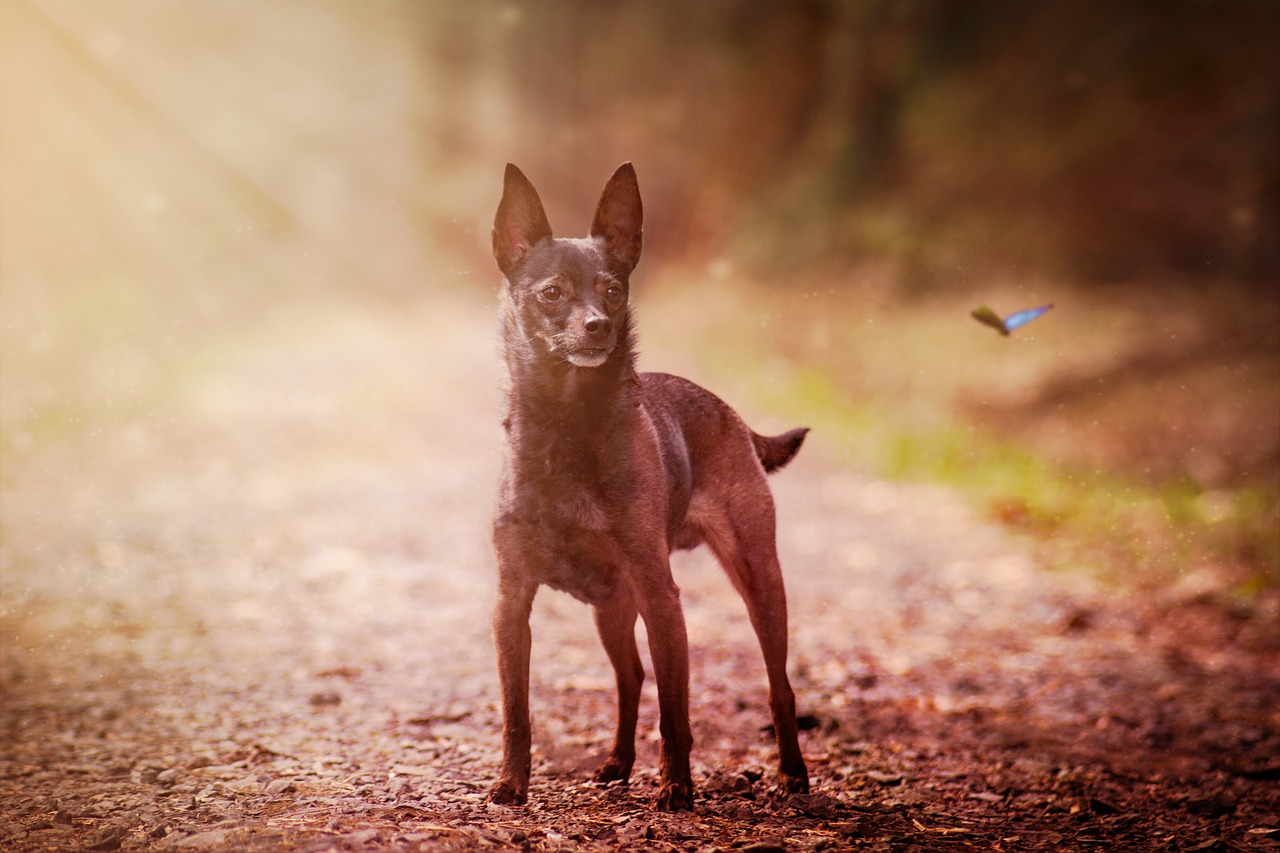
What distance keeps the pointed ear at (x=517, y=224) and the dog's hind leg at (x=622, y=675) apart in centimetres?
157

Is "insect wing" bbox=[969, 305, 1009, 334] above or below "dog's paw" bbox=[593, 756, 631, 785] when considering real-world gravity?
above

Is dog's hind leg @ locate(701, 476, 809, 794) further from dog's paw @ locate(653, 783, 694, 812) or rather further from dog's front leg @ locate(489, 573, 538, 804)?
dog's front leg @ locate(489, 573, 538, 804)

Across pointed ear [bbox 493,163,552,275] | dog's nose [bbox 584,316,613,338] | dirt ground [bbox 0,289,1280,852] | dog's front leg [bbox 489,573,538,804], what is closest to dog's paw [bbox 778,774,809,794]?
dirt ground [bbox 0,289,1280,852]

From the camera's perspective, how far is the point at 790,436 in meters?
5.25

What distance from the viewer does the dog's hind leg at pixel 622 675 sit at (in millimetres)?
4758

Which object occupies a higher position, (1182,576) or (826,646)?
(1182,576)

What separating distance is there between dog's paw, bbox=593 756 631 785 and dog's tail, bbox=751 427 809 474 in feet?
4.88

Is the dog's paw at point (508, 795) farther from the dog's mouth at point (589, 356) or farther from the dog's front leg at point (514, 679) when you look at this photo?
the dog's mouth at point (589, 356)

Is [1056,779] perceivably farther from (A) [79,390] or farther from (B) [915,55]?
(B) [915,55]

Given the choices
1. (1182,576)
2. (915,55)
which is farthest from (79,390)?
(915,55)

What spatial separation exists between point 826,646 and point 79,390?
10.6 metres

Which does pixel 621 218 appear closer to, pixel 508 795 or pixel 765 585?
pixel 765 585

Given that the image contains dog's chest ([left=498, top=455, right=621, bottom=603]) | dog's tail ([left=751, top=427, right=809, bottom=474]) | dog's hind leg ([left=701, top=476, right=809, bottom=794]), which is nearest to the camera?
dog's chest ([left=498, top=455, right=621, bottom=603])

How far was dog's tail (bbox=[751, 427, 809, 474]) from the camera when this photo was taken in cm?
517
